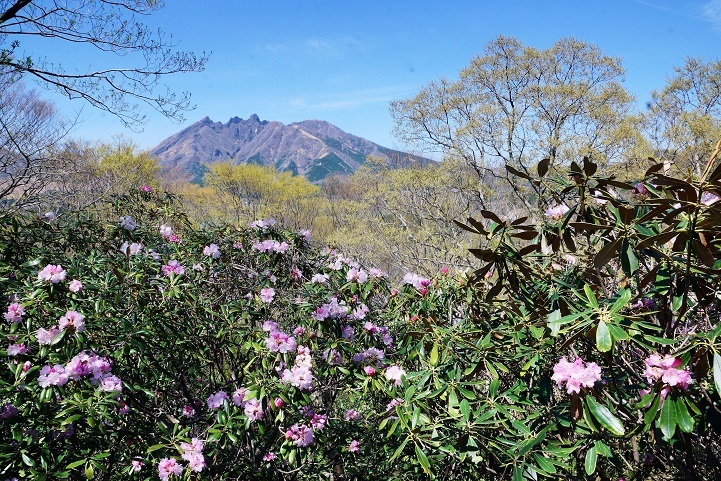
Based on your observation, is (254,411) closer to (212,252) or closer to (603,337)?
(212,252)

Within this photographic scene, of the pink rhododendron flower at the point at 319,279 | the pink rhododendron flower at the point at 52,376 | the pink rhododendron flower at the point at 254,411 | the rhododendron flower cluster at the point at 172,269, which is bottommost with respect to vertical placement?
the pink rhododendron flower at the point at 254,411

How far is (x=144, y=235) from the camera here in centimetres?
273

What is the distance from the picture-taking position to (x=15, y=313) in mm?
1649

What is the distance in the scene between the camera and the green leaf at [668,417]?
3.40ft

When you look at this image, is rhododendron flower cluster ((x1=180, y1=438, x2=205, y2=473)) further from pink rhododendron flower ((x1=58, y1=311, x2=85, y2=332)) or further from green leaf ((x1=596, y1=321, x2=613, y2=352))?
green leaf ((x1=596, y1=321, x2=613, y2=352))

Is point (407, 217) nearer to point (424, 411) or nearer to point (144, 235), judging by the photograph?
point (144, 235)

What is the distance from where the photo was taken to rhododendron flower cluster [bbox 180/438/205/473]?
5.40 ft

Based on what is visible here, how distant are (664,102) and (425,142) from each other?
30.8ft

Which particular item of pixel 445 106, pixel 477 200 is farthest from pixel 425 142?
pixel 477 200

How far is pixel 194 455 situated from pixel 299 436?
1.37ft

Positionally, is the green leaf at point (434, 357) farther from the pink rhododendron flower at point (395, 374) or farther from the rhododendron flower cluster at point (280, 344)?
the rhododendron flower cluster at point (280, 344)

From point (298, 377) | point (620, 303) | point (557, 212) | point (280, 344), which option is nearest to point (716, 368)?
point (620, 303)

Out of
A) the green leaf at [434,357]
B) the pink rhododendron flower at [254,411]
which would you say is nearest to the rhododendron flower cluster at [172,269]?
the pink rhododendron flower at [254,411]

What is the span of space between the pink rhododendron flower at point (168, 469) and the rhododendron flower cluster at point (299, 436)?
426 mm
